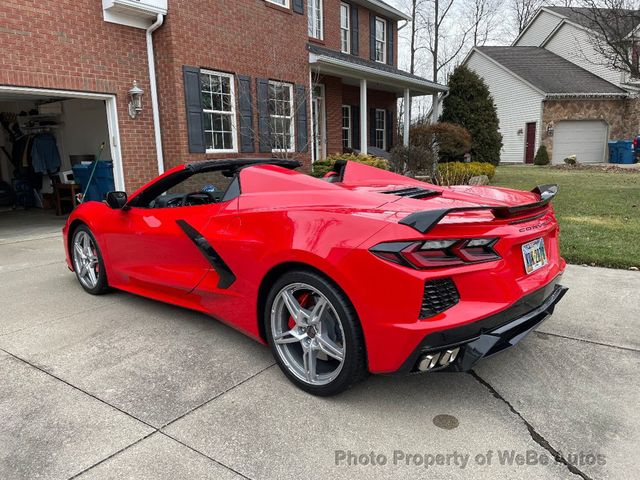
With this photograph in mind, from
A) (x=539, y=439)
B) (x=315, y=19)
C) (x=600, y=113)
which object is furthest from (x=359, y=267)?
(x=600, y=113)

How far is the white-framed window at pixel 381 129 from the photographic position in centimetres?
1939

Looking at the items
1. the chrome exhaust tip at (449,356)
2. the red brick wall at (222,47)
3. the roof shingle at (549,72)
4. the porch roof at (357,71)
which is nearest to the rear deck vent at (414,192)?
the chrome exhaust tip at (449,356)

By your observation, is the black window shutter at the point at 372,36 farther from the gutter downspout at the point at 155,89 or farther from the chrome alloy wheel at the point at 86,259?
the chrome alloy wheel at the point at 86,259

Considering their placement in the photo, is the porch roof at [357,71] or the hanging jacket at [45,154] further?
the porch roof at [357,71]

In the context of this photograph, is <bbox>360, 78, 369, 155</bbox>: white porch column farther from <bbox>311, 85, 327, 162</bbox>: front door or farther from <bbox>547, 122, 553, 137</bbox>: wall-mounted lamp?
<bbox>547, 122, 553, 137</bbox>: wall-mounted lamp

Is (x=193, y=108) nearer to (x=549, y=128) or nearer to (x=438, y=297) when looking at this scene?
(x=438, y=297)

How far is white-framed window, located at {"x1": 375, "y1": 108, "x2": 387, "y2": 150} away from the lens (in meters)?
19.4

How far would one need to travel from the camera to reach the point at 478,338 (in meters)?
2.29

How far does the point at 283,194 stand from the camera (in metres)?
2.90

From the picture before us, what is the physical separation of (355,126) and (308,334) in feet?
51.0

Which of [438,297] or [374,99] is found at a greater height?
[374,99]

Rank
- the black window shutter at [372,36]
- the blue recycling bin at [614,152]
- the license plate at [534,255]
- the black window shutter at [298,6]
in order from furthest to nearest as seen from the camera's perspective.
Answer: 1. the blue recycling bin at [614,152]
2. the black window shutter at [372,36]
3. the black window shutter at [298,6]
4. the license plate at [534,255]

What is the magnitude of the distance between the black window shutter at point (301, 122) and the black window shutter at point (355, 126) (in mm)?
4822

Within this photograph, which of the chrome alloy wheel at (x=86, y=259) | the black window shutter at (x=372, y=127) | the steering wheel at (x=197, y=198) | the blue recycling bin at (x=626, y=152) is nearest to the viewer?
the steering wheel at (x=197, y=198)
